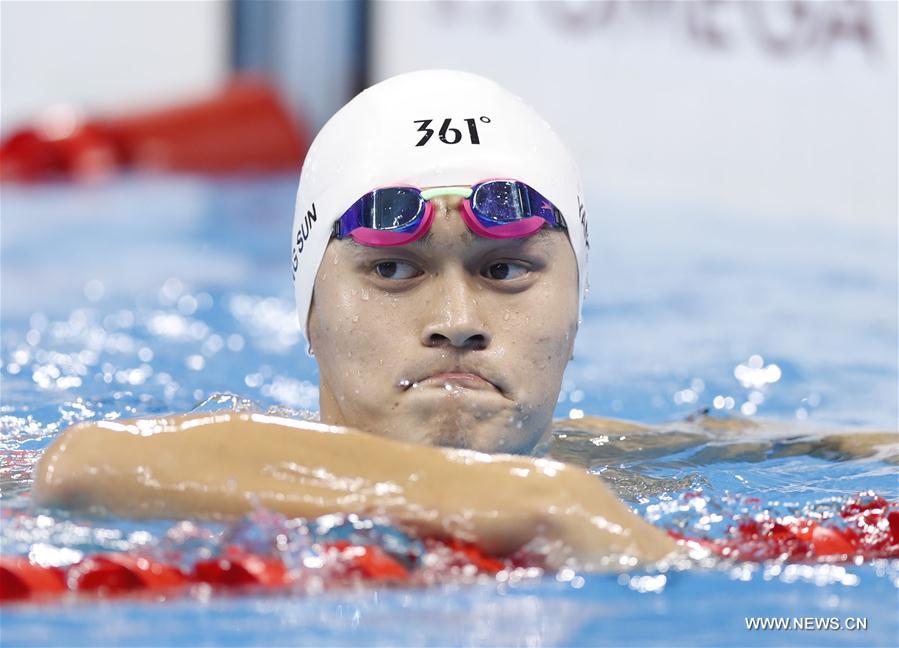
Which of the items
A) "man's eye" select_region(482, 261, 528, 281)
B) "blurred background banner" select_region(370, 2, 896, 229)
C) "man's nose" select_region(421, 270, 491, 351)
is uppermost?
"blurred background banner" select_region(370, 2, 896, 229)

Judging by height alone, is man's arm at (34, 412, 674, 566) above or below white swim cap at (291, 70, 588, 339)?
below

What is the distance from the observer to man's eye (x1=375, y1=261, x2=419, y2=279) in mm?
2465

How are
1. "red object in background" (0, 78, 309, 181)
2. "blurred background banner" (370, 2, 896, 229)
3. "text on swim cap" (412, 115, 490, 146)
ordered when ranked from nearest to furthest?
1. "text on swim cap" (412, 115, 490, 146)
2. "blurred background banner" (370, 2, 896, 229)
3. "red object in background" (0, 78, 309, 181)

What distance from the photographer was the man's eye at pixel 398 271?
2465mm

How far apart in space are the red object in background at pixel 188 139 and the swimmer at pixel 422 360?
20.4 ft

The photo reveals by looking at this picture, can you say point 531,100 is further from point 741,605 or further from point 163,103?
point 741,605

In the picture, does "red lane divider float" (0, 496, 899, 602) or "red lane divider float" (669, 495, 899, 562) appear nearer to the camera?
"red lane divider float" (0, 496, 899, 602)

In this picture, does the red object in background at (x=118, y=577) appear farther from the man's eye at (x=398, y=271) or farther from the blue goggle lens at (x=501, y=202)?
the blue goggle lens at (x=501, y=202)

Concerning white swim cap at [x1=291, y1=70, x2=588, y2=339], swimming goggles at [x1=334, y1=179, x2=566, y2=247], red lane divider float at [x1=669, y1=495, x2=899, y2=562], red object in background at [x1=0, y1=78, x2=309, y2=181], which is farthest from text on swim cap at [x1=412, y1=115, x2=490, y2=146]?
red object in background at [x1=0, y1=78, x2=309, y2=181]

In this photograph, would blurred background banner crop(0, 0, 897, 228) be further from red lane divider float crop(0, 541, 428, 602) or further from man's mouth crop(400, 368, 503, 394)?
red lane divider float crop(0, 541, 428, 602)

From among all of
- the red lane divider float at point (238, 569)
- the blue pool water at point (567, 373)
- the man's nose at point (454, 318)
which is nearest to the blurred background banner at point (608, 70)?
the blue pool water at point (567, 373)

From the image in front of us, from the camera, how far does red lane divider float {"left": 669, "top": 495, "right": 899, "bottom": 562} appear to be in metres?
2.24

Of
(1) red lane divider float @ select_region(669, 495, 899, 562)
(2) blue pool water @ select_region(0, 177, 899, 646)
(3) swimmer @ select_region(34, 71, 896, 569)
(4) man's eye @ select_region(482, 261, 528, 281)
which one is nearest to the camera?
(2) blue pool water @ select_region(0, 177, 899, 646)

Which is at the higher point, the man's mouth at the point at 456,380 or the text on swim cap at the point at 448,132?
the text on swim cap at the point at 448,132
